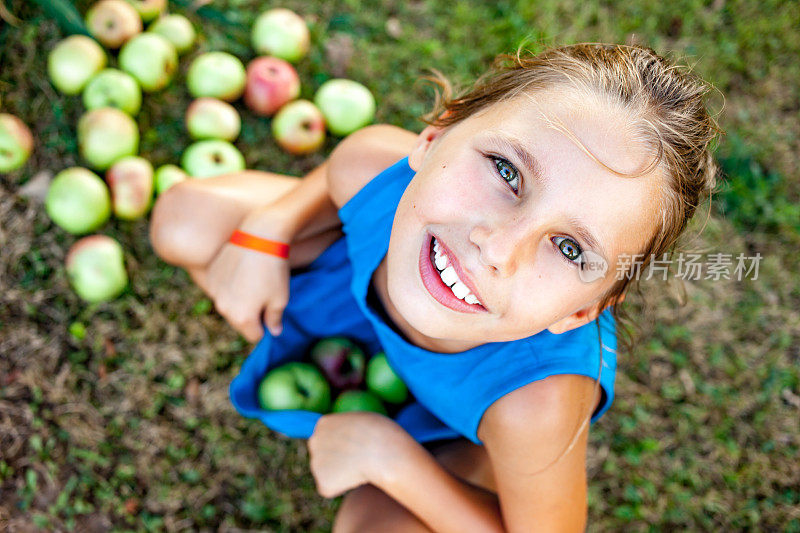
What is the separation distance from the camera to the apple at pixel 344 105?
2.44 metres

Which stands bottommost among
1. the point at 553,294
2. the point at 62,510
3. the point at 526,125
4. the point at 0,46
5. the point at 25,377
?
the point at 62,510

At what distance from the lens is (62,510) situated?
6.48 ft

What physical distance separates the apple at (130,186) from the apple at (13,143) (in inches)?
12.8

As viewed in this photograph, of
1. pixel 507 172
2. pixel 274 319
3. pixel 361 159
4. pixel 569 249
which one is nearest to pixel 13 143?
pixel 274 319

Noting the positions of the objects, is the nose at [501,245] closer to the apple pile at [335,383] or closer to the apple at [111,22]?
the apple pile at [335,383]

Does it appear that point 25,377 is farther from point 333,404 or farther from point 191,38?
point 191,38

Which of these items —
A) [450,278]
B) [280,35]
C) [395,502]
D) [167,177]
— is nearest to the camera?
[450,278]

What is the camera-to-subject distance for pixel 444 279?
124 cm

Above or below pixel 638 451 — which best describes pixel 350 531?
above

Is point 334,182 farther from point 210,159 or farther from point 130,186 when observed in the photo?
point 130,186

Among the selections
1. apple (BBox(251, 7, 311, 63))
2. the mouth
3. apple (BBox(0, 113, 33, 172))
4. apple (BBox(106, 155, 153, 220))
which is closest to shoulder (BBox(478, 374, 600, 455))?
the mouth

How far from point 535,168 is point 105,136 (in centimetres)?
175

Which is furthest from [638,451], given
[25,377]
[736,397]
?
[25,377]

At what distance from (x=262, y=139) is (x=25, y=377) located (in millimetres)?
1254
